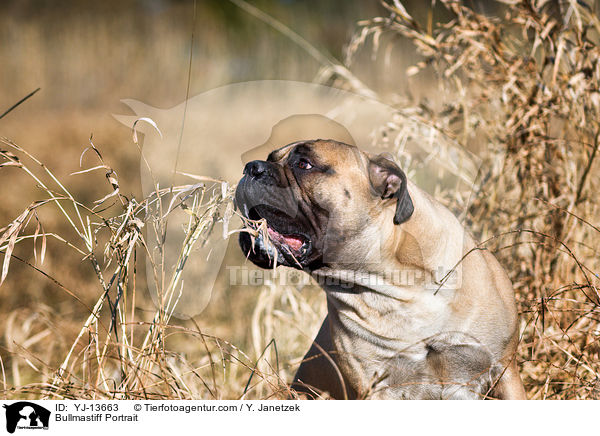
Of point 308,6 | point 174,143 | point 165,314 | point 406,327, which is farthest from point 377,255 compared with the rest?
point 308,6

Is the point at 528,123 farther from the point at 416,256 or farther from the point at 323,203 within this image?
the point at 323,203

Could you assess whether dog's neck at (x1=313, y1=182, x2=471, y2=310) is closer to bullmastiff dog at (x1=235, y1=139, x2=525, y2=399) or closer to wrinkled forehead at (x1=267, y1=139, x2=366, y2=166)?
bullmastiff dog at (x1=235, y1=139, x2=525, y2=399)

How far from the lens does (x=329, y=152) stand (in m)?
2.10

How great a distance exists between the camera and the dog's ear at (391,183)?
1.98 metres

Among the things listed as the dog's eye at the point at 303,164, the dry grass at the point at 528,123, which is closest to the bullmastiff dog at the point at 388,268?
the dog's eye at the point at 303,164

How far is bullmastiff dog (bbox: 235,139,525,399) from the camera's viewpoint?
204cm

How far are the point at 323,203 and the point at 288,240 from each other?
184 millimetres

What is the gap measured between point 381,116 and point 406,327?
4.05 ft

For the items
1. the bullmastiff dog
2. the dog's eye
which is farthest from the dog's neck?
the dog's eye

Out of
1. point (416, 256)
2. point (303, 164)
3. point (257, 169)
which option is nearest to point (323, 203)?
point (303, 164)
